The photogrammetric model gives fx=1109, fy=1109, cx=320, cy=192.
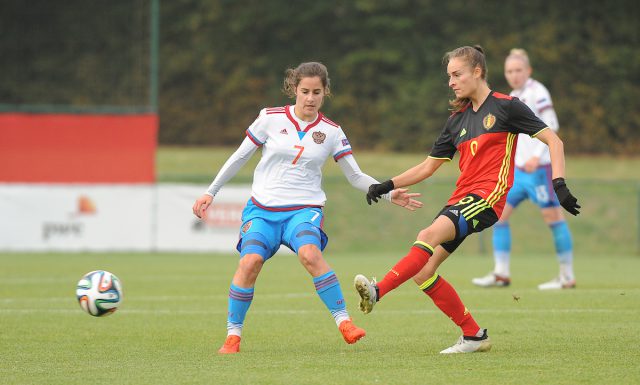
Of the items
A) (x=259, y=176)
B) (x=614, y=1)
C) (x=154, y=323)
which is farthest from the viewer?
(x=614, y=1)

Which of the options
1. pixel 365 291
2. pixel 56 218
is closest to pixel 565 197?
pixel 365 291

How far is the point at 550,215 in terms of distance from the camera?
464 inches

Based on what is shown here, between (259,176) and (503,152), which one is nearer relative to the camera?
(503,152)

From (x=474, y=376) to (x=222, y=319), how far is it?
11.7 feet

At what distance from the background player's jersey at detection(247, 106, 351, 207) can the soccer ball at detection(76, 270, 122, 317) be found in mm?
1194

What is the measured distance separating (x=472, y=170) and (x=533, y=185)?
4.77 meters

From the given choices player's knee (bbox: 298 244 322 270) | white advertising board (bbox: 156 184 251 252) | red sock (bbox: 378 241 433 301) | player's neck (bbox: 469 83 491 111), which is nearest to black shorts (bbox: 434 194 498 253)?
red sock (bbox: 378 241 433 301)

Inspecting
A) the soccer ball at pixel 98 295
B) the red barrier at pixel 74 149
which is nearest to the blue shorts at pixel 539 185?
the soccer ball at pixel 98 295

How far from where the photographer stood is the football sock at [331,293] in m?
7.26

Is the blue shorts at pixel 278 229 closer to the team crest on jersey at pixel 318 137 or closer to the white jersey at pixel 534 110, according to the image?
the team crest on jersey at pixel 318 137

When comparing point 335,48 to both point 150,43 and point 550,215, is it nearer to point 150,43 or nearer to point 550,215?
point 150,43

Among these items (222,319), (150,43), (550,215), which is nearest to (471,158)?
(222,319)

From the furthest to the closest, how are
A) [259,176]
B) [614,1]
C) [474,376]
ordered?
[614,1], [259,176], [474,376]

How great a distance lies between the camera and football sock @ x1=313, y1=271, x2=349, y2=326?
286 inches
